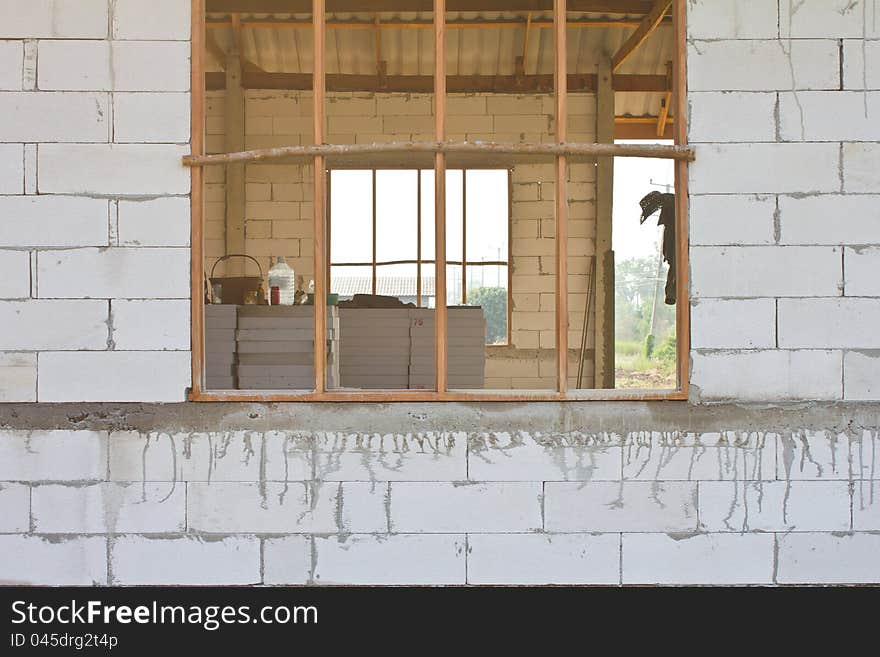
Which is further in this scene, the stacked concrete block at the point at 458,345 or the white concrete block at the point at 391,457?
the stacked concrete block at the point at 458,345

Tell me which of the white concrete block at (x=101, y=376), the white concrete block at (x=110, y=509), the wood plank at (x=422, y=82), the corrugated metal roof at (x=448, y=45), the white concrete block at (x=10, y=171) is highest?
the corrugated metal roof at (x=448, y=45)

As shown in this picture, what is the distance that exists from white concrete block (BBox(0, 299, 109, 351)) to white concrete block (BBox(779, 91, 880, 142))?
317 cm

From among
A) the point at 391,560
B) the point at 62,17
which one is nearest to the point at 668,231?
the point at 391,560

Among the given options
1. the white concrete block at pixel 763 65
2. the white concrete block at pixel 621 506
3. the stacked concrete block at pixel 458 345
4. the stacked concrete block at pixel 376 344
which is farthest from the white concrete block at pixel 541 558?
the stacked concrete block at pixel 376 344

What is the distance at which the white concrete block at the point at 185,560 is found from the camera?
4.31 metres

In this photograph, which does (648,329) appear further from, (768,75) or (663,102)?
(768,75)

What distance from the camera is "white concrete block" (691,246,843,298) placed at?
430 cm

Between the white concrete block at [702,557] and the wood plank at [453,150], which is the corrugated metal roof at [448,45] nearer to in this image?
the wood plank at [453,150]

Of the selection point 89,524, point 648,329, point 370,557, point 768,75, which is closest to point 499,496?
point 370,557

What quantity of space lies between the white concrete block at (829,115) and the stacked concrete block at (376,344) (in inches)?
123

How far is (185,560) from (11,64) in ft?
7.73

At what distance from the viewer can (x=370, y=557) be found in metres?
4.32

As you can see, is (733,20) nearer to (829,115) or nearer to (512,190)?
(829,115)

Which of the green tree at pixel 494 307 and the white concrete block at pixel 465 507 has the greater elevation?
the green tree at pixel 494 307
